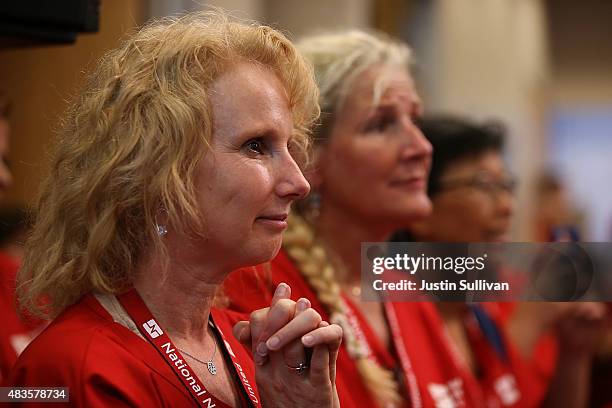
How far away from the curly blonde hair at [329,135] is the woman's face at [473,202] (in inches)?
8.8

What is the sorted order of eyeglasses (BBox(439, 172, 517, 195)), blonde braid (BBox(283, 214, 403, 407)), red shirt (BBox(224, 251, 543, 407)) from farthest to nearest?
eyeglasses (BBox(439, 172, 517, 195)) → blonde braid (BBox(283, 214, 403, 407)) → red shirt (BBox(224, 251, 543, 407))

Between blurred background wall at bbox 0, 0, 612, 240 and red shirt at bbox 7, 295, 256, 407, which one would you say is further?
blurred background wall at bbox 0, 0, 612, 240

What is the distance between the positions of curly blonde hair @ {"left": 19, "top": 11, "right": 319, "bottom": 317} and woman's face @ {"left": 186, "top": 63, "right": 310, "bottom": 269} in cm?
1

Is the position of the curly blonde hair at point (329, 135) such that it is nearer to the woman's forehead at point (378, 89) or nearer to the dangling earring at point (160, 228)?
the woman's forehead at point (378, 89)

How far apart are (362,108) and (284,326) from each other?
1.90ft

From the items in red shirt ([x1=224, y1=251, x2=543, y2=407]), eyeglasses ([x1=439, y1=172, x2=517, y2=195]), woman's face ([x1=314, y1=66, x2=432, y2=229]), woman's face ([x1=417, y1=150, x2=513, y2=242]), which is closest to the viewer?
red shirt ([x1=224, y1=251, x2=543, y2=407])

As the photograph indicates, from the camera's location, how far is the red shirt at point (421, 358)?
1.21 metres

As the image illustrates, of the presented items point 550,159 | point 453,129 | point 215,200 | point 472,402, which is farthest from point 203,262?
point 550,159

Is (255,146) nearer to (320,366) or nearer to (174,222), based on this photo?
(174,222)

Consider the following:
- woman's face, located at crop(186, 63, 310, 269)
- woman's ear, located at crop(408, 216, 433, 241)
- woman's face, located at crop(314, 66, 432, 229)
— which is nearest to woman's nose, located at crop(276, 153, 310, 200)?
woman's face, located at crop(186, 63, 310, 269)

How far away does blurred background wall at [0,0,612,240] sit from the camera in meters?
1.40

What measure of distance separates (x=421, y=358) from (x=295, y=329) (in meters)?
0.71

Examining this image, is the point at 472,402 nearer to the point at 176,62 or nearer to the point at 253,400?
the point at 253,400

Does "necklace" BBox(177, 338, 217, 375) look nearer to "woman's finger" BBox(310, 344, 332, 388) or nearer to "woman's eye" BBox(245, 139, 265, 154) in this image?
"woman's finger" BBox(310, 344, 332, 388)
